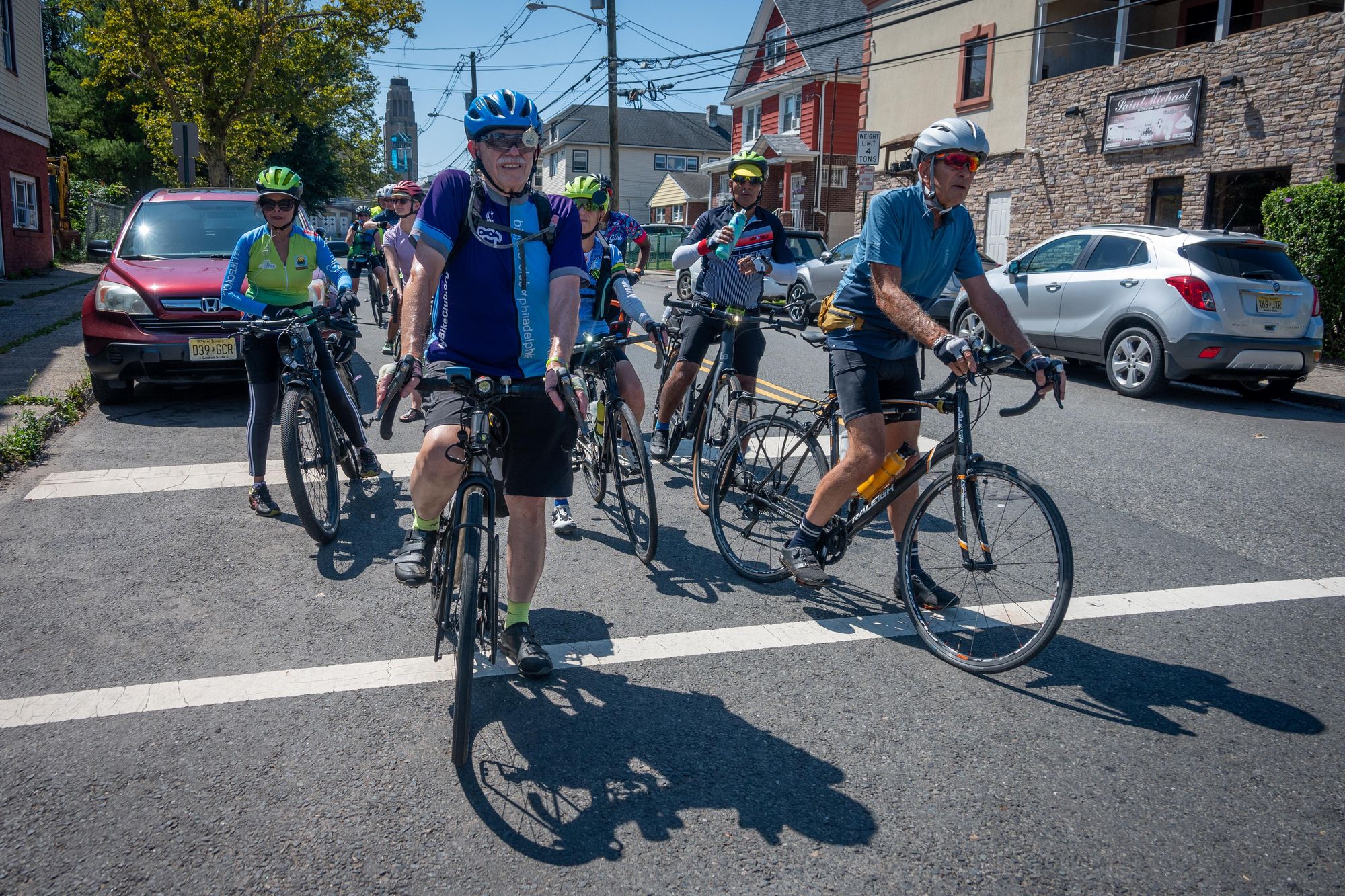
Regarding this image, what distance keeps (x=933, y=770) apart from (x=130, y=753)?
8.71ft

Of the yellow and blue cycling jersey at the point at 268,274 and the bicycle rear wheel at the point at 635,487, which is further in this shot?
the yellow and blue cycling jersey at the point at 268,274

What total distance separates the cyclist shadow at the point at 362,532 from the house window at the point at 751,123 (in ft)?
130

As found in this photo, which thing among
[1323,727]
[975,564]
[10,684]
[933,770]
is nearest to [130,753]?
[10,684]

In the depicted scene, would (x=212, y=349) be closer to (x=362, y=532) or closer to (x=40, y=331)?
(x=362, y=532)

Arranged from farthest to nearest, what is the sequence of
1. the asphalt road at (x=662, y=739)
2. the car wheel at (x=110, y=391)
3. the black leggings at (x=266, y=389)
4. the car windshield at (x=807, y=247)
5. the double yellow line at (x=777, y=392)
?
the car windshield at (x=807, y=247), the double yellow line at (x=777, y=392), the car wheel at (x=110, y=391), the black leggings at (x=266, y=389), the asphalt road at (x=662, y=739)

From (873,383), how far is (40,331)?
12869 millimetres

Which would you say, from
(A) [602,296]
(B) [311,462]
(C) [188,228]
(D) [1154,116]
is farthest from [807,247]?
(B) [311,462]

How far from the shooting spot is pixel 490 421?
3.47 meters

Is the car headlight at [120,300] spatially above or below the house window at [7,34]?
below

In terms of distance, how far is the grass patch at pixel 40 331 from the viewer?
464 inches

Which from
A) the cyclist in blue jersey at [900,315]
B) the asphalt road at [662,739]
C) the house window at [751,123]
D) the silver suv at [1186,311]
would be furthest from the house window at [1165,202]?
the house window at [751,123]

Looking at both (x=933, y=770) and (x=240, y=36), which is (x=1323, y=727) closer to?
(x=933, y=770)

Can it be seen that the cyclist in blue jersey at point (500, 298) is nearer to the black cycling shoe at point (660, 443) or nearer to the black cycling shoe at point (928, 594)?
the black cycling shoe at point (928, 594)

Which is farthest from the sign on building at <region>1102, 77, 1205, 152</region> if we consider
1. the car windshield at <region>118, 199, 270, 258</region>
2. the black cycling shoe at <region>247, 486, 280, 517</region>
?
the black cycling shoe at <region>247, 486, 280, 517</region>
